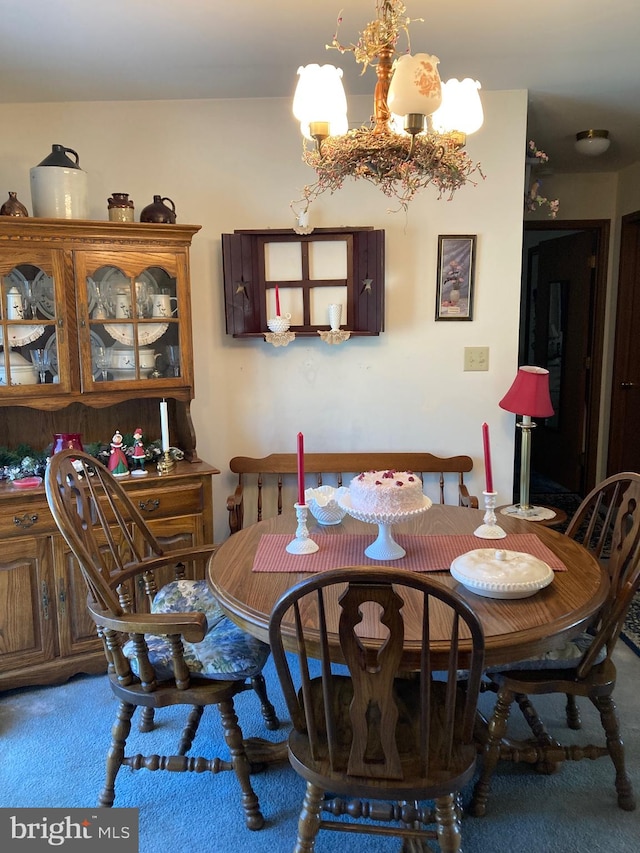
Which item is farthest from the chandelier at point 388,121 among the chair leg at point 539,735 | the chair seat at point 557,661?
the chair leg at point 539,735

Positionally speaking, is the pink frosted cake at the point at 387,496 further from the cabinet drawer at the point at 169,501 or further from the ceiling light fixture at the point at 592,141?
the ceiling light fixture at the point at 592,141

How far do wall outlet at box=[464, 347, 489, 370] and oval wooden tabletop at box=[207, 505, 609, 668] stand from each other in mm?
1089

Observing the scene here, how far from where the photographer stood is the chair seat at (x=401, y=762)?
1.28 metres

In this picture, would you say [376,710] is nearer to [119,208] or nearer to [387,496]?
[387,496]

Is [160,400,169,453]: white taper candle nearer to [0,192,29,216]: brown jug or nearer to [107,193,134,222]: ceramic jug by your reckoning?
[107,193,134,222]: ceramic jug

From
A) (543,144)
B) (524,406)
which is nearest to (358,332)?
(524,406)

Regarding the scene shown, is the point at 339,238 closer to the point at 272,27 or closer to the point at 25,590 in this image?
the point at 272,27

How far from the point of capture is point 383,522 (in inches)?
66.1

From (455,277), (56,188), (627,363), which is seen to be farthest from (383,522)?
(627,363)

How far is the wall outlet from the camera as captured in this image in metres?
2.95

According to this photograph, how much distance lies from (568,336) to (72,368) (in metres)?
3.63

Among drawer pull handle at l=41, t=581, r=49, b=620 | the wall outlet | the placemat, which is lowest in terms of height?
drawer pull handle at l=41, t=581, r=49, b=620

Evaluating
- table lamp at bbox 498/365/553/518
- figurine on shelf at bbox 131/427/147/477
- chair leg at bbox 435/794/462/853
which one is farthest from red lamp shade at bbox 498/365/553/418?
chair leg at bbox 435/794/462/853

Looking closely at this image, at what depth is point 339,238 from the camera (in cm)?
282
